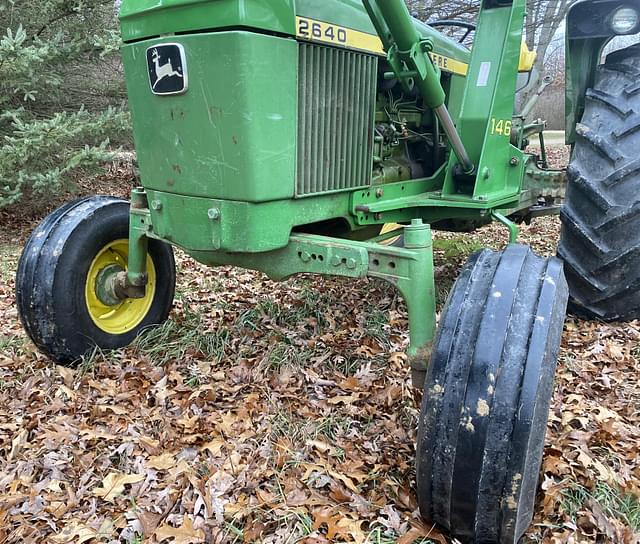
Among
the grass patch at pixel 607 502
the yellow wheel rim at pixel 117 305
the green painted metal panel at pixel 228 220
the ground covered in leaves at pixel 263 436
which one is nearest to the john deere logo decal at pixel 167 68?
the green painted metal panel at pixel 228 220

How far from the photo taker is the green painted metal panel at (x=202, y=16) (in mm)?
2176

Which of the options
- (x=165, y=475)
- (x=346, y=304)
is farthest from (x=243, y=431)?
(x=346, y=304)

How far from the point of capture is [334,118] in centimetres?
274

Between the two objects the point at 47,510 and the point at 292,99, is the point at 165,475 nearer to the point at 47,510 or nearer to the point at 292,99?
the point at 47,510

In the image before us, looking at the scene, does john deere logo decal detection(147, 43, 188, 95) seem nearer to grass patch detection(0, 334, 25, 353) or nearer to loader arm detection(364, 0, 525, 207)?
loader arm detection(364, 0, 525, 207)

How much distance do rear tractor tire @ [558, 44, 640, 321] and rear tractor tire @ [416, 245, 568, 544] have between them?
1245 millimetres

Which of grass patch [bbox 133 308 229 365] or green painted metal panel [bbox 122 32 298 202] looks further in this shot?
grass patch [bbox 133 308 229 365]

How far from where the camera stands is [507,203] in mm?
3725

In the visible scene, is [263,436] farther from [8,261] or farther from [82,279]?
[8,261]

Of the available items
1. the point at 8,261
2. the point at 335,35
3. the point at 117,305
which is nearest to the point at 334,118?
the point at 335,35

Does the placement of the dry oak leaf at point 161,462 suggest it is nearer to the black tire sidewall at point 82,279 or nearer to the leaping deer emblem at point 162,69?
the black tire sidewall at point 82,279

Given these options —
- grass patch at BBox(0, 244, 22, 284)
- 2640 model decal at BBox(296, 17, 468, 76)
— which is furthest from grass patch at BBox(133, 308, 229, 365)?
grass patch at BBox(0, 244, 22, 284)

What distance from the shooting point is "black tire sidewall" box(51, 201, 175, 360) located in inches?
123

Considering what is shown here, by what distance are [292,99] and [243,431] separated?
4.96ft
